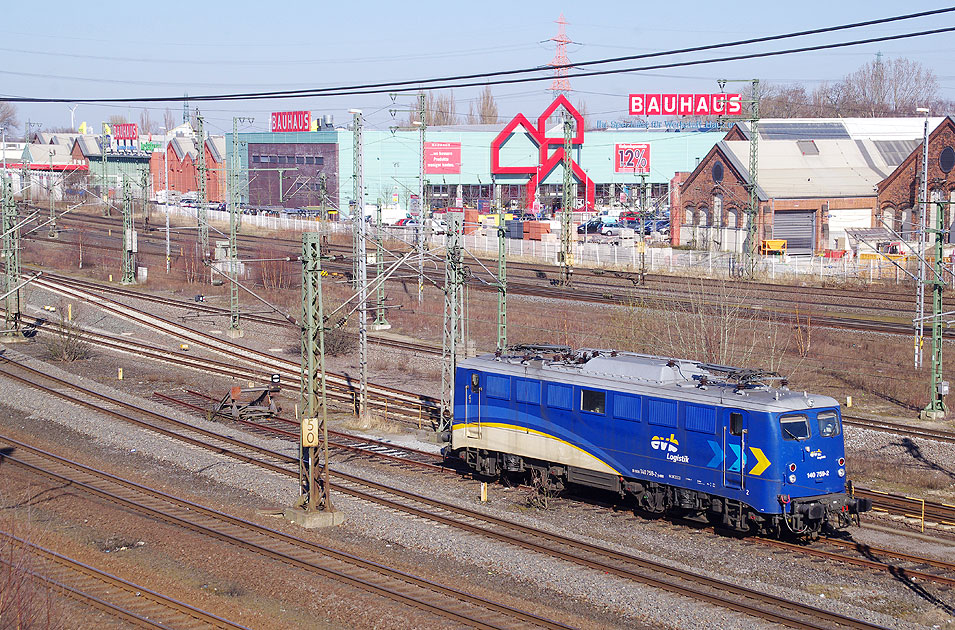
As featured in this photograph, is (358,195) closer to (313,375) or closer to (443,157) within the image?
(313,375)

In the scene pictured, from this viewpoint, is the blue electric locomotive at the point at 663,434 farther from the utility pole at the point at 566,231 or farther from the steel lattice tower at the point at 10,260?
the utility pole at the point at 566,231

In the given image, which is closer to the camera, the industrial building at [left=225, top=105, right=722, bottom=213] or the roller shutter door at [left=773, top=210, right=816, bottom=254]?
the roller shutter door at [left=773, top=210, right=816, bottom=254]

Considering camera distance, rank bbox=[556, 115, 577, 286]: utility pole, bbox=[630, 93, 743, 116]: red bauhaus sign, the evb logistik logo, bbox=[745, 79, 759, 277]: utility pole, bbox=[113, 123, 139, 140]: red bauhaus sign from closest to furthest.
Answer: the evb logistik logo
bbox=[556, 115, 577, 286]: utility pole
bbox=[745, 79, 759, 277]: utility pole
bbox=[630, 93, 743, 116]: red bauhaus sign
bbox=[113, 123, 139, 140]: red bauhaus sign

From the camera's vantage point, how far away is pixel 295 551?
18.6 metres

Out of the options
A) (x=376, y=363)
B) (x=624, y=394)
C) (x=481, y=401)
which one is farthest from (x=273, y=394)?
(x=624, y=394)

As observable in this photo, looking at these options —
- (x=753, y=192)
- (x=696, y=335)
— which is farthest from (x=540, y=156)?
(x=696, y=335)

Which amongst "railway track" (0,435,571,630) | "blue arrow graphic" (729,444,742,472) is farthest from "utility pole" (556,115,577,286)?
"blue arrow graphic" (729,444,742,472)

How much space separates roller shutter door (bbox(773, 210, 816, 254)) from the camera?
68.7m

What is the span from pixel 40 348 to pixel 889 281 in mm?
43104

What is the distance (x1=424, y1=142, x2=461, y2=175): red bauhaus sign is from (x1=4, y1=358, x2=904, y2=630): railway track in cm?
8166

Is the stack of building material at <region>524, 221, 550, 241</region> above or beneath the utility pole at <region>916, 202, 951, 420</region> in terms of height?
above

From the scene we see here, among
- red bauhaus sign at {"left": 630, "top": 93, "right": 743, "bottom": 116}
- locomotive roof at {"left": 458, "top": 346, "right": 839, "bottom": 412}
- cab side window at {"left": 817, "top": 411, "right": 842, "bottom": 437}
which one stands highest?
red bauhaus sign at {"left": 630, "top": 93, "right": 743, "bottom": 116}

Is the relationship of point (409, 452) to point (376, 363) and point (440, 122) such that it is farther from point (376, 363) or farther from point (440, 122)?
point (440, 122)

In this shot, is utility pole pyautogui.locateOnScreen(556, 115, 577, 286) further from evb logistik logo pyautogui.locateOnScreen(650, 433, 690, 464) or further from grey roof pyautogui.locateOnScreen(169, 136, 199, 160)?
grey roof pyautogui.locateOnScreen(169, 136, 199, 160)
